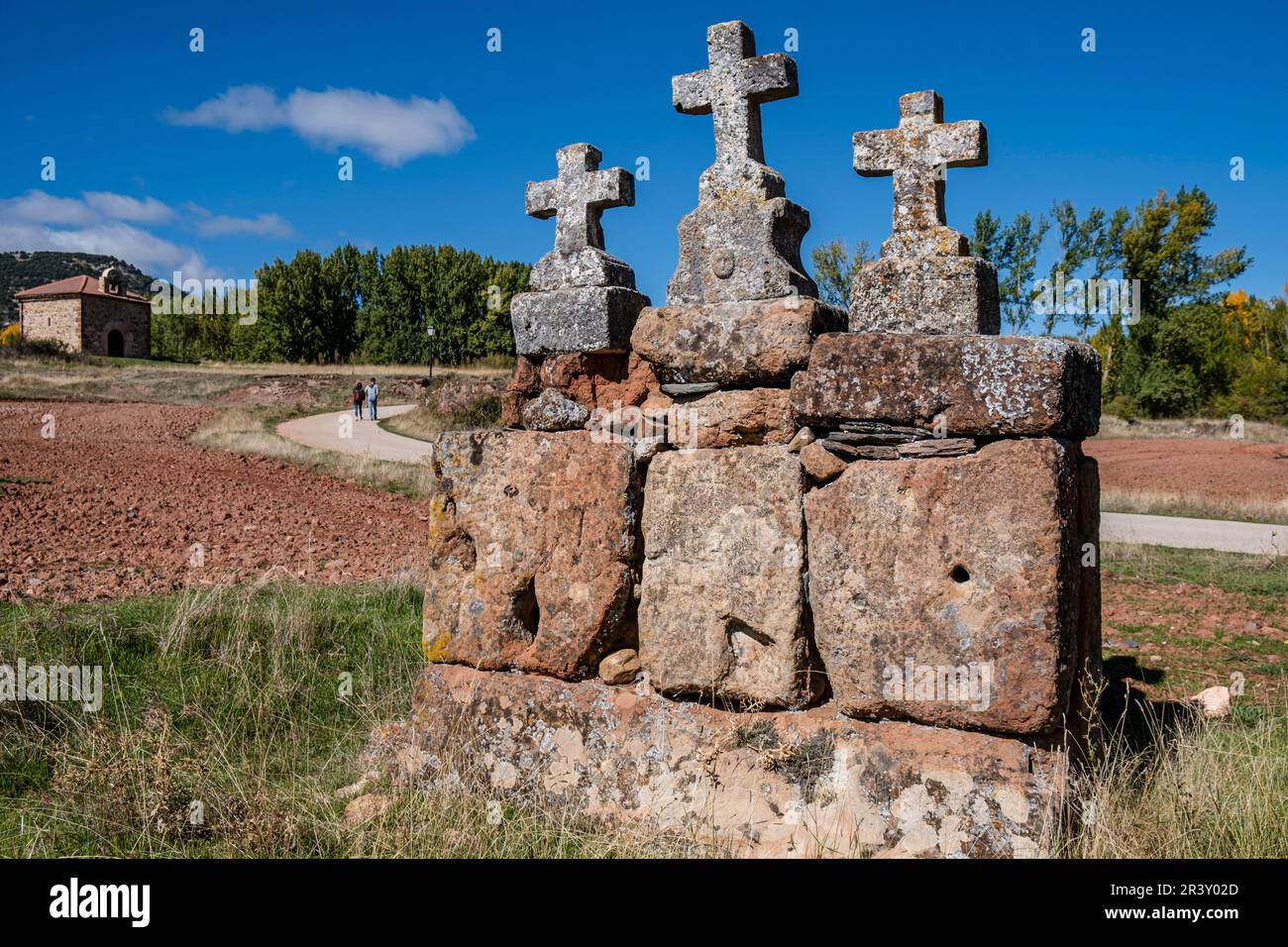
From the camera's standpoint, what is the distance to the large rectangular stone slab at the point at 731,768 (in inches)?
131

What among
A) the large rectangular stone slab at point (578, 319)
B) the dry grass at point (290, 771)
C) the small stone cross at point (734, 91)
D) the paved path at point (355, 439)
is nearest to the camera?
the dry grass at point (290, 771)


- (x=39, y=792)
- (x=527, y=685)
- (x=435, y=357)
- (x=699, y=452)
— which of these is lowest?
(x=39, y=792)

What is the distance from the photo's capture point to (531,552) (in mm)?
4312

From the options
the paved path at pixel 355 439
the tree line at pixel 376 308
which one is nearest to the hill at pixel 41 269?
the tree line at pixel 376 308

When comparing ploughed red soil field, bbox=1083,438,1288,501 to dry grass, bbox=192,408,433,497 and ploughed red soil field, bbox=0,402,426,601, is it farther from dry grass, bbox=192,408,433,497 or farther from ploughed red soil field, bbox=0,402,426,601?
ploughed red soil field, bbox=0,402,426,601

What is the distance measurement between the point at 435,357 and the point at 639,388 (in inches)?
1830

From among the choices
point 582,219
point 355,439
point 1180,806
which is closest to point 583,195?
point 582,219

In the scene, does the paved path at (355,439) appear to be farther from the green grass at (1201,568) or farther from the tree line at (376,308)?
the tree line at (376,308)

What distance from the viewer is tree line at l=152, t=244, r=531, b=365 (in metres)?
48.2

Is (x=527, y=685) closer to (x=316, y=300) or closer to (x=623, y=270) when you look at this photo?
(x=623, y=270)

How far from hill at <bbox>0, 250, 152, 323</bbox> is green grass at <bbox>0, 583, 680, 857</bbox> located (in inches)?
3381

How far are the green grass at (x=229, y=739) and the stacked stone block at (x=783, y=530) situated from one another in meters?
0.57
